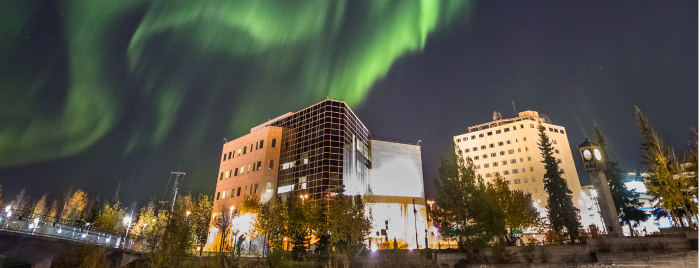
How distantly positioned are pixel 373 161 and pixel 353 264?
185 feet

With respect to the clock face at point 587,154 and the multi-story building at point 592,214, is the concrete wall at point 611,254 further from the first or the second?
the multi-story building at point 592,214

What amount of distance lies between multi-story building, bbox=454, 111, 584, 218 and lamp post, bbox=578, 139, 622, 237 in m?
64.6

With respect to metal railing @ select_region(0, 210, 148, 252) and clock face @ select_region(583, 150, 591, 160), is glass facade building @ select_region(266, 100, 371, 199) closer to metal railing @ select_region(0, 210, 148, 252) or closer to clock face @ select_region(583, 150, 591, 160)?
metal railing @ select_region(0, 210, 148, 252)

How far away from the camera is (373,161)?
81.8m

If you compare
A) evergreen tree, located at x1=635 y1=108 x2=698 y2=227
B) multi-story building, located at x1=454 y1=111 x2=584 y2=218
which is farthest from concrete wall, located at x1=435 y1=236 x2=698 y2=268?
multi-story building, located at x1=454 y1=111 x2=584 y2=218

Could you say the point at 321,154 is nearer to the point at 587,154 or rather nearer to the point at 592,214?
the point at 587,154

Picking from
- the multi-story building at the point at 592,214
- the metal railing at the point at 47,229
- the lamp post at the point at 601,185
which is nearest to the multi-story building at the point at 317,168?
the metal railing at the point at 47,229

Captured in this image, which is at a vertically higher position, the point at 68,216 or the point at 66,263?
the point at 68,216

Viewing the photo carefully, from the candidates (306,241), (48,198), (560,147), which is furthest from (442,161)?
(48,198)

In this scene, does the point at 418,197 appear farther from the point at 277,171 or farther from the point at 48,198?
the point at 48,198

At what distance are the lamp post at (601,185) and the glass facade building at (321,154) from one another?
134ft

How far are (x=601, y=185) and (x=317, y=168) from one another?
46.0 m

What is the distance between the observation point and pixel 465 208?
97.4 ft

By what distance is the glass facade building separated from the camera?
2482 inches
